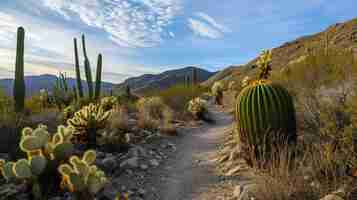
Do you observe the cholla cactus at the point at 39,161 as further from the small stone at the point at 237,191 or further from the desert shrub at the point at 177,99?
the desert shrub at the point at 177,99

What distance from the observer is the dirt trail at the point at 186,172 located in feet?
14.3

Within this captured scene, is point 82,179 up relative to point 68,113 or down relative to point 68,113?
down

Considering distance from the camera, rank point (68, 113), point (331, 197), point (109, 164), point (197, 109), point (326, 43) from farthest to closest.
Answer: point (197, 109) → point (68, 113) → point (326, 43) → point (109, 164) → point (331, 197)

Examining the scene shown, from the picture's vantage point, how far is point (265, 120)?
462cm

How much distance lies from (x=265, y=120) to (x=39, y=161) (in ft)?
11.0

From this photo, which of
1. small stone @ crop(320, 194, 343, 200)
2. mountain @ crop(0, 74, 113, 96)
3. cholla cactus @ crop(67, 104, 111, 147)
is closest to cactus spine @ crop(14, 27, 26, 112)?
mountain @ crop(0, 74, 113, 96)

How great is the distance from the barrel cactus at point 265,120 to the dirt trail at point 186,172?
2.85ft

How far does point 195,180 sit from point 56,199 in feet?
7.13

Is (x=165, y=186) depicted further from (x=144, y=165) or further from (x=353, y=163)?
(x=353, y=163)

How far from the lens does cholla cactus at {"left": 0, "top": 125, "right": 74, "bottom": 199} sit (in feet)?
11.2

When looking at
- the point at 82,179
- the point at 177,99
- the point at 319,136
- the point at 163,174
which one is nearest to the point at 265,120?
the point at 319,136

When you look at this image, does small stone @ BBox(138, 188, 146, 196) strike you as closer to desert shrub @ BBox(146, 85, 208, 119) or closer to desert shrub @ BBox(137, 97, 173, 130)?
desert shrub @ BBox(137, 97, 173, 130)

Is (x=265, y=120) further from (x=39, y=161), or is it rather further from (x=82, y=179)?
(x=39, y=161)

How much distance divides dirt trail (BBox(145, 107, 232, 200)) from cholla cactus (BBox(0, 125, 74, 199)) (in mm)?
1380
